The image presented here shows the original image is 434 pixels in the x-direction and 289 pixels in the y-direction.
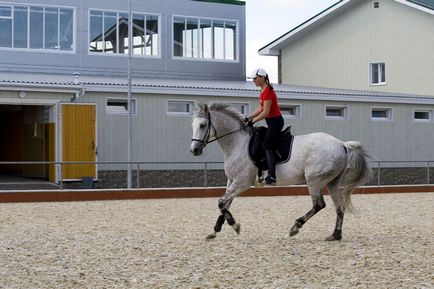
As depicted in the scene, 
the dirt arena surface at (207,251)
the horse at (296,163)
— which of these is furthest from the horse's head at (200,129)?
the dirt arena surface at (207,251)

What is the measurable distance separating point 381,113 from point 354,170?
20.4 m

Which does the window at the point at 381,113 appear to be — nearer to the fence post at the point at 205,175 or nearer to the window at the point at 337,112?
the window at the point at 337,112

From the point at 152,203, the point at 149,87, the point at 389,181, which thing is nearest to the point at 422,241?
the point at 152,203

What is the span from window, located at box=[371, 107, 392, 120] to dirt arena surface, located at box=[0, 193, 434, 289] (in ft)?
46.1

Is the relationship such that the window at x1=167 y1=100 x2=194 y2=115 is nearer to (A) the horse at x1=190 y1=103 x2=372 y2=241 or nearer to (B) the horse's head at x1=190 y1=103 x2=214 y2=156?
(A) the horse at x1=190 y1=103 x2=372 y2=241

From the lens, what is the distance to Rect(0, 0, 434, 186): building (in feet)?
87.7

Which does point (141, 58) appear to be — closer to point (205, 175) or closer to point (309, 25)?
point (309, 25)

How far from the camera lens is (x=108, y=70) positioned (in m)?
34.8

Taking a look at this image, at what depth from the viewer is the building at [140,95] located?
26.7 metres

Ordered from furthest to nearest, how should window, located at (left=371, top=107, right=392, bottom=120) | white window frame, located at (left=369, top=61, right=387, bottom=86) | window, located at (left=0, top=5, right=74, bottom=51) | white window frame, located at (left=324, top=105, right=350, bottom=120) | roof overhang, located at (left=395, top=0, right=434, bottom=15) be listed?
white window frame, located at (left=369, top=61, right=387, bottom=86) < roof overhang, located at (left=395, top=0, right=434, bottom=15) < window, located at (left=371, top=107, right=392, bottom=120) < window, located at (left=0, top=5, right=74, bottom=51) < white window frame, located at (left=324, top=105, right=350, bottom=120)

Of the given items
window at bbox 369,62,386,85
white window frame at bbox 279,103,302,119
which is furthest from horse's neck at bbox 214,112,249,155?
window at bbox 369,62,386,85

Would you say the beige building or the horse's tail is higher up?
the beige building

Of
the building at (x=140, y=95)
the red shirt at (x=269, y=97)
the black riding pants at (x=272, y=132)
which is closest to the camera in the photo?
the black riding pants at (x=272, y=132)

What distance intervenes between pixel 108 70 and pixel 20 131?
4545mm
